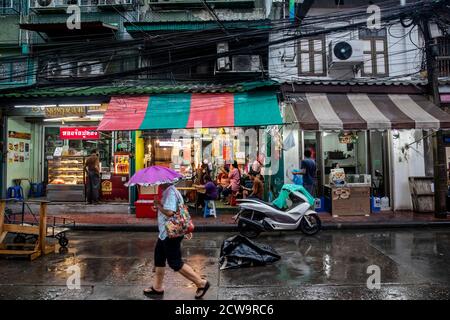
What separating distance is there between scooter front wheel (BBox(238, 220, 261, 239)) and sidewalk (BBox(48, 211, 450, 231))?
110cm

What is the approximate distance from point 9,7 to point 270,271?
1461 centimetres

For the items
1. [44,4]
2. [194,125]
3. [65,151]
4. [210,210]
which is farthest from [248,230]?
[44,4]

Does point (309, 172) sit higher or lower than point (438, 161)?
lower

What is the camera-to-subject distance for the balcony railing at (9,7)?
13448 mm

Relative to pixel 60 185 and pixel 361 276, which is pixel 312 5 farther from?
A: pixel 60 185

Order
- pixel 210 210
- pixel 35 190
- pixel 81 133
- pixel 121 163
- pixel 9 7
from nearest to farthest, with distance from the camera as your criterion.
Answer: pixel 210 210 < pixel 121 163 < pixel 81 133 < pixel 9 7 < pixel 35 190

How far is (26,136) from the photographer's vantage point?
47.2 ft

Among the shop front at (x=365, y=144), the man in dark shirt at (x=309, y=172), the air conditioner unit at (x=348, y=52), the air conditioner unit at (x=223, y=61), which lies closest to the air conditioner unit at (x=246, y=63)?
the air conditioner unit at (x=223, y=61)

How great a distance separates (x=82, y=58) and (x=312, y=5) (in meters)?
8.92

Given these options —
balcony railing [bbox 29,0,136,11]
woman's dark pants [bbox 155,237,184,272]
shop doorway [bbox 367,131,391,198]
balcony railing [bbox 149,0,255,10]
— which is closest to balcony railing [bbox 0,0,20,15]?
balcony railing [bbox 29,0,136,11]

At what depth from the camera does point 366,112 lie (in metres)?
11.3

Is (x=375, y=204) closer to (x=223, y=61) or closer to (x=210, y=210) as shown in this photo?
(x=210, y=210)

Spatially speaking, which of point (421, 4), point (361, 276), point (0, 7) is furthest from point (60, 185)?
point (421, 4)

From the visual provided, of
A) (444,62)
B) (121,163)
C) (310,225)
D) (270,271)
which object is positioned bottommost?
(270,271)
